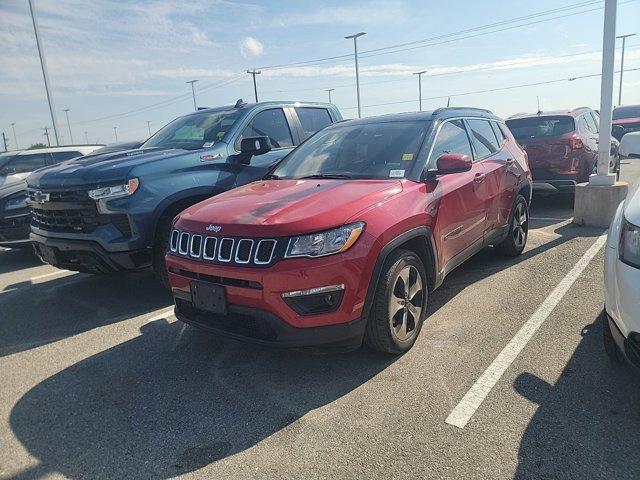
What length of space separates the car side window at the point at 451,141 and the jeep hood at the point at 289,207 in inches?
25.4

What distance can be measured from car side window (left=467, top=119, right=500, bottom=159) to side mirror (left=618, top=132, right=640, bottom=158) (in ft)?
4.46

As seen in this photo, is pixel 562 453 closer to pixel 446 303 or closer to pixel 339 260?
pixel 339 260

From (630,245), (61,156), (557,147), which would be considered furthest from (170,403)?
(61,156)

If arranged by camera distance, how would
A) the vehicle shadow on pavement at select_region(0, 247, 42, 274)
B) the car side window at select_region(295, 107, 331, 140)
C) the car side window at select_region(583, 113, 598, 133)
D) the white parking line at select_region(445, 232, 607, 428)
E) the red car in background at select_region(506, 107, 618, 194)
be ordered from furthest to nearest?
the car side window at select_region(583, 113, 598, 133) → the red car in background at select_region(506, 107, 618, 194) → the vehicle shadow on pavement at select_region(0, 247, 42, 274) → the car side window at select_region(295, 107, 331, 140) → the white parking line at select_region(445, 232, 607, 428)

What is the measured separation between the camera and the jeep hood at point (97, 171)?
14.9ft

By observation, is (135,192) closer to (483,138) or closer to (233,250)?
(233,250)

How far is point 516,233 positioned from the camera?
5688mm

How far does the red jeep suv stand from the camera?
2.97m

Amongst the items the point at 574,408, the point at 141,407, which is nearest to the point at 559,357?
the point at 574,408

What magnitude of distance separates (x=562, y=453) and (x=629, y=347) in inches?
24.3

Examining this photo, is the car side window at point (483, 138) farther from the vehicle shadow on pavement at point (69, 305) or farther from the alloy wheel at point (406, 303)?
the vehicle shadow on pavement at point (69, 305)

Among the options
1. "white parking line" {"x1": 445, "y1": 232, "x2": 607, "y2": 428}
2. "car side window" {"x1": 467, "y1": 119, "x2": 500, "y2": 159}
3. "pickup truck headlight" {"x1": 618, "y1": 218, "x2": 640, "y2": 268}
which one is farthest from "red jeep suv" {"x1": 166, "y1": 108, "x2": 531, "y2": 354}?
"pickup truck headlight" {"x1": 618, "y1": 218, "x2": 640, "y2": 268}

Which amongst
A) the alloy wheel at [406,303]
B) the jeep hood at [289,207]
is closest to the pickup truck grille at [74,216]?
the jeep hood at [289,207]

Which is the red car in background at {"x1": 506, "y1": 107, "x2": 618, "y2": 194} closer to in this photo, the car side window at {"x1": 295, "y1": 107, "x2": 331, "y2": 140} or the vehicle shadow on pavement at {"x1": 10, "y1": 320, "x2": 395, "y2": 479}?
the car side window at {"x1": 295, "y1": 107, "x2": 331, "y2": 140}
